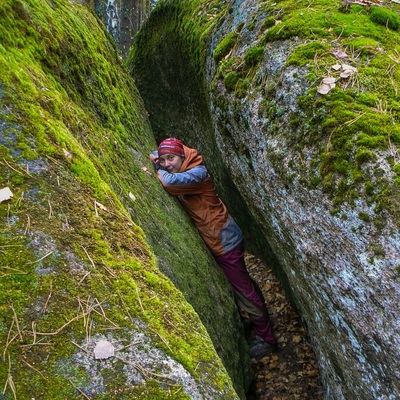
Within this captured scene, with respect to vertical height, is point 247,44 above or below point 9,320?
above

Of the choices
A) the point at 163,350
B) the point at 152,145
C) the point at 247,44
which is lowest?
the point at 152,145

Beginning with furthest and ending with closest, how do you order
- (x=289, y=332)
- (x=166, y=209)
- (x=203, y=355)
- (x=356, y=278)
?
(x=289, y=332), (x=166, y=209), (x=356, y=278), (x=203, y=355)

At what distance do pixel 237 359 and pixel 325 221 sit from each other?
2.41m

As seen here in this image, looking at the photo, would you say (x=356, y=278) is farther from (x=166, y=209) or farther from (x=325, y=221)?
(x=166, y=209)

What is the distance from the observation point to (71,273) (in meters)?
2.20

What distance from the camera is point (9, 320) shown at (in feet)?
6.26

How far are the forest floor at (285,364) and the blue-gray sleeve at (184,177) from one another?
261cm

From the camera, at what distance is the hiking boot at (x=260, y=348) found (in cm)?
614

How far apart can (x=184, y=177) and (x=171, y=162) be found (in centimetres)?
38

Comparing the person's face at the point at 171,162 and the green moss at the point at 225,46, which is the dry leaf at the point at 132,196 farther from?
the green moss at the point at 225,46

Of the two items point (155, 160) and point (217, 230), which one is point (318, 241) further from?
point (155, 160)

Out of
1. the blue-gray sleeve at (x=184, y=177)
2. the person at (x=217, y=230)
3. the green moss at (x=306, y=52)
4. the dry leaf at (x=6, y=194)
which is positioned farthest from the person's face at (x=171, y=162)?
the dry leaf at (x=6, y=194)

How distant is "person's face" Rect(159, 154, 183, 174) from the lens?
5977mm

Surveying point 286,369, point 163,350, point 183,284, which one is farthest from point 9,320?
point 286,369
